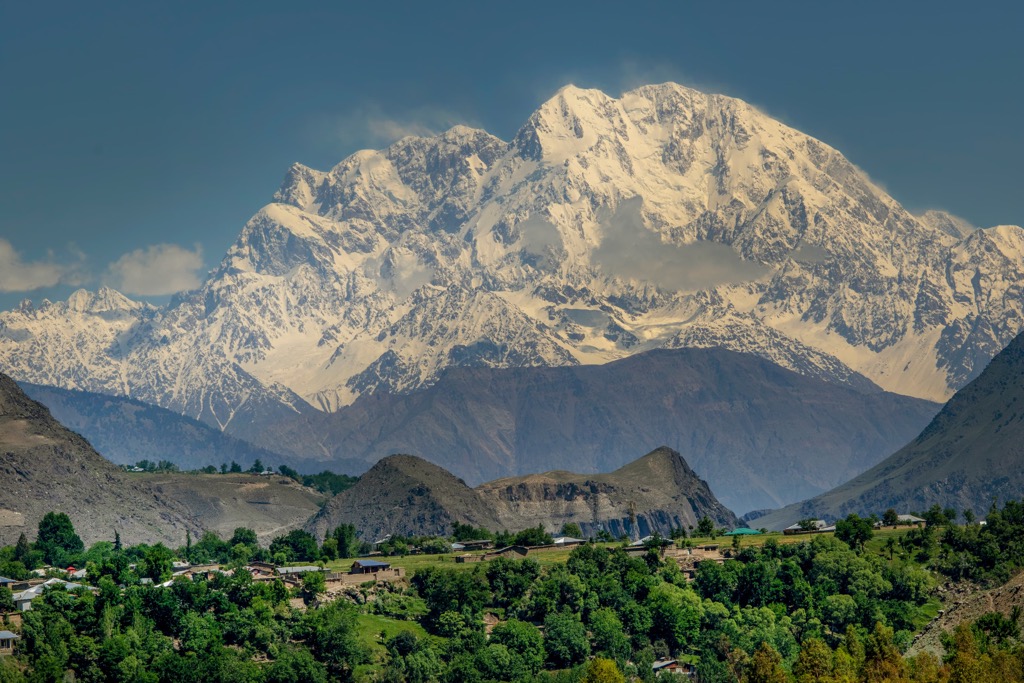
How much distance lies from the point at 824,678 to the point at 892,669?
7.43 meters

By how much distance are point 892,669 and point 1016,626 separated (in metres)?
16.3

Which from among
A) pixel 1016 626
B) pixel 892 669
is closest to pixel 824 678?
pixel 892 669

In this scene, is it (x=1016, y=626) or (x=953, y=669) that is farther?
(x=1016, y=626)

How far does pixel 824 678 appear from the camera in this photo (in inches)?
7736

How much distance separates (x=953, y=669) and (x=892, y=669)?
1198 cm

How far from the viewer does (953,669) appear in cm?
18188

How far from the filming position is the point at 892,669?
634 ft

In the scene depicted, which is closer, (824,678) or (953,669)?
(953,669)

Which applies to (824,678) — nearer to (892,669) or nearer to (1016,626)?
(892,669)

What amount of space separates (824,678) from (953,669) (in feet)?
59.4

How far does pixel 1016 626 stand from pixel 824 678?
71.4 feet
